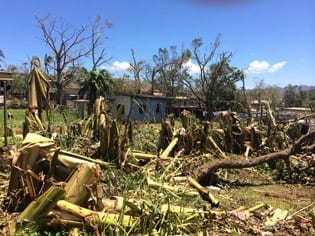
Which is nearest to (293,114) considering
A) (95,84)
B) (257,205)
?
(257,205)

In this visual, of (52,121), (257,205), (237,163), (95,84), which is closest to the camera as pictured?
(257,205)

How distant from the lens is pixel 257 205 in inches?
228

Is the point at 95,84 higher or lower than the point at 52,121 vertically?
higher

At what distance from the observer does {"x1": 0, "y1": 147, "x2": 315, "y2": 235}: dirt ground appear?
4.52 m

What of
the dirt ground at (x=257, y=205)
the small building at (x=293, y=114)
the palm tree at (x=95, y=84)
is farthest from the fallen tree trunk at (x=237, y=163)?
the palm tree at (x=95, y=84)

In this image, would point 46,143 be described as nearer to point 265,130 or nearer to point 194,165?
point 194,165

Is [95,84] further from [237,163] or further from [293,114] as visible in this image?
[237,163]

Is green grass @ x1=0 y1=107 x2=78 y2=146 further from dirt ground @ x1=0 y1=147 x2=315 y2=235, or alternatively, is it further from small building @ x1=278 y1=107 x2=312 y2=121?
small building @ x1=278 y1=107 x2=312 y2=121

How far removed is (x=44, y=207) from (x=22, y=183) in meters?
0.66

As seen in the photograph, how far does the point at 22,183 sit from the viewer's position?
14.3 ft

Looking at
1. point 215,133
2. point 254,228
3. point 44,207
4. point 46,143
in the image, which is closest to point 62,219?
point 44,207

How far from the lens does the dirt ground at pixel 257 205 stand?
14.8 ft

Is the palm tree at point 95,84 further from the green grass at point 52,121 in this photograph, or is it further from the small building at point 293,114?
the small building at point 293,114

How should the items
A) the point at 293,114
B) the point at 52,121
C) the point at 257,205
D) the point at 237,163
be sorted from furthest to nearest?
the point at 293,114, the point at 52,121, the point at 237,163, the point at 257,205
